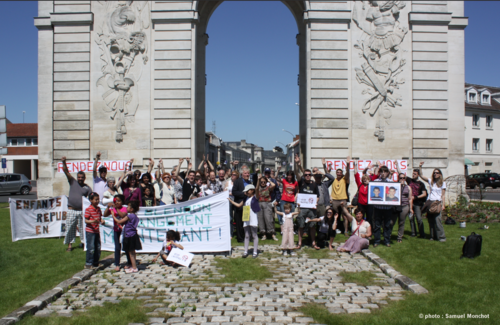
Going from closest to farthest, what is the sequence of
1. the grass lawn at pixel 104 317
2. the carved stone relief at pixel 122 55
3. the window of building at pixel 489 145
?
the grass lawn at pixel 104 317, the carved stone relief at pixel 122 55, the window of building at pixel 489 145

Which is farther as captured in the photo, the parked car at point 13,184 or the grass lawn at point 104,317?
the parked car at point 13,184

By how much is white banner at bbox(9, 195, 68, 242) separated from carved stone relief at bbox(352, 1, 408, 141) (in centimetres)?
1357

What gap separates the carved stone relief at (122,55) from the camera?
62.2ft

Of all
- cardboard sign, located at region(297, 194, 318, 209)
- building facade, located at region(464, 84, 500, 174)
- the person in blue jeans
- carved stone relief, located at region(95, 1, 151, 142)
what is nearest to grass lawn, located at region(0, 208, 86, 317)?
cardboard sign, located at region(297, 194, 318, 209)

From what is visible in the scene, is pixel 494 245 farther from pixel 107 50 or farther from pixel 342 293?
pixel 107 50

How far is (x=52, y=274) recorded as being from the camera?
8.08 m

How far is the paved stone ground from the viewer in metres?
5.96

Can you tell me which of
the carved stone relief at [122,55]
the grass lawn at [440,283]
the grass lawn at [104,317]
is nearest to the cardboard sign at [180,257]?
the grass lawn at [104,317]

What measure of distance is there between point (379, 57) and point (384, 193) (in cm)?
1038

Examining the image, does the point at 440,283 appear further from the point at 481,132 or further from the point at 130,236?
the point at 481,132

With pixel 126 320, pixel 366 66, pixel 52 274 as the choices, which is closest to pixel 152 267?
pixel 52 274

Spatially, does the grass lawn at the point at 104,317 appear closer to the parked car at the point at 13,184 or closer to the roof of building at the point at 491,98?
the parked car at the point at 13,184

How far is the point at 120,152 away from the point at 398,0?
14.8 m

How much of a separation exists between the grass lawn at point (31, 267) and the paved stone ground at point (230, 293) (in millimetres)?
577
